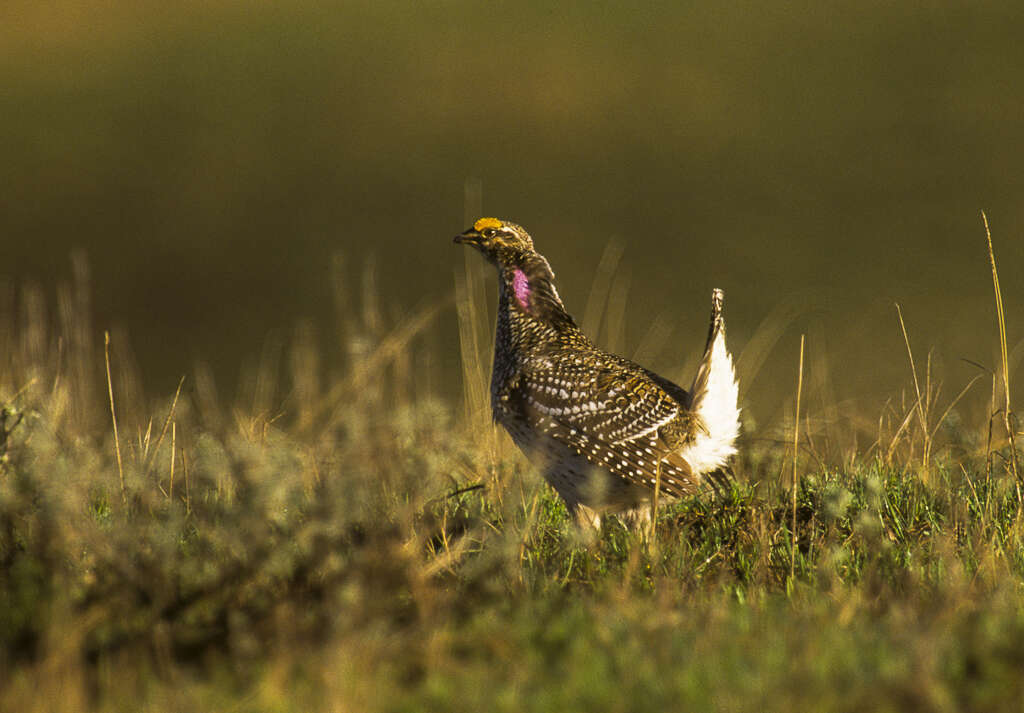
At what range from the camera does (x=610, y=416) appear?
609 centimetres

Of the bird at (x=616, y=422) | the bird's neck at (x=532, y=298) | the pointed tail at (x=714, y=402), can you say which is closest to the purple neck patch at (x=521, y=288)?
the bird's neck at (x=532, y=298)

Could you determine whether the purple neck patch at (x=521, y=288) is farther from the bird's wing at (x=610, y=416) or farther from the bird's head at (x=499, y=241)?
the bird's wing at (x=610, y=416)

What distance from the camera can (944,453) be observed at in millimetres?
7023

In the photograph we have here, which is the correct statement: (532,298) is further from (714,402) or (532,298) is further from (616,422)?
(714,402)

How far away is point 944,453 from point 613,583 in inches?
127

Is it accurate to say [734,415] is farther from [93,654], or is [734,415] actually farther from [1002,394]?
[93,654]

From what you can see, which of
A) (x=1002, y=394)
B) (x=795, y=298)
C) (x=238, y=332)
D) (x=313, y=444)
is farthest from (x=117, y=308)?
(x=1002, y=394)

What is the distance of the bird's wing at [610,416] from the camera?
19.5 ft

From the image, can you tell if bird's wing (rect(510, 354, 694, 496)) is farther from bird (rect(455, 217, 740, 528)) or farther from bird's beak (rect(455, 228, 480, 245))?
bird's beak (rect(455, 228, 480, 245))

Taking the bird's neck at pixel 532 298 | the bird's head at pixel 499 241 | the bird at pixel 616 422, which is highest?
the bird's head at pixel 499 241

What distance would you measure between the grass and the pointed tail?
0.24 m

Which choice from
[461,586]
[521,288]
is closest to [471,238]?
[521,288]

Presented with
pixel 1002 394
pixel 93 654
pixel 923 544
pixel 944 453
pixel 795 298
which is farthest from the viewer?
pixel 795 298

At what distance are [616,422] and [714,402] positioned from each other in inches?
18.7
